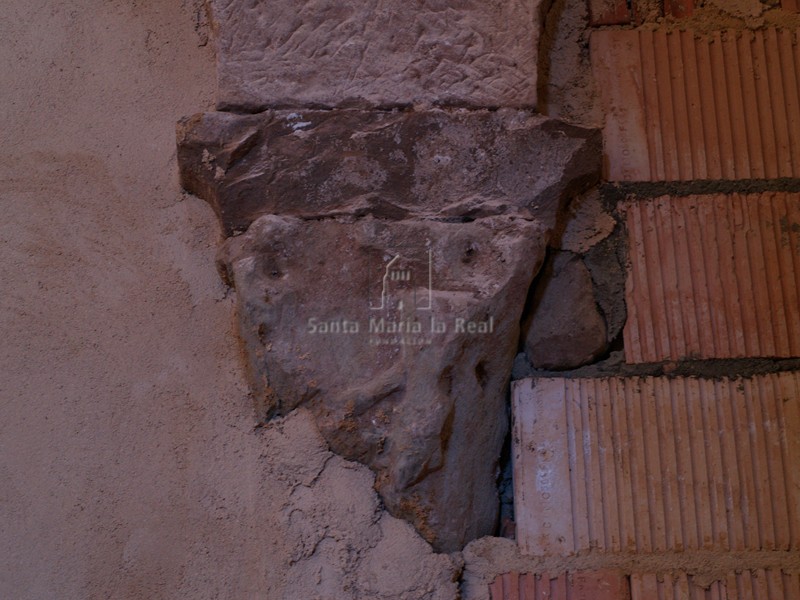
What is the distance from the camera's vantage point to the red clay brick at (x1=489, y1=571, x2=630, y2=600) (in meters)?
1.22

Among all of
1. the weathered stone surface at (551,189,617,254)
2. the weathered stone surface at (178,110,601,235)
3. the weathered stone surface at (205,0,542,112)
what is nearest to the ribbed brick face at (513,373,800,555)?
the weathered stone surface at (551,189,617,254)

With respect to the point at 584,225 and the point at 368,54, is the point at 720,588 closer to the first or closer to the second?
the point at 584,225

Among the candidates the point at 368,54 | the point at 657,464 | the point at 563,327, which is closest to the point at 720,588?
the point at 657,464

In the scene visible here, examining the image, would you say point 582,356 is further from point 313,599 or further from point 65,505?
point 65,505

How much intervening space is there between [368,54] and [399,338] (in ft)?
1.71

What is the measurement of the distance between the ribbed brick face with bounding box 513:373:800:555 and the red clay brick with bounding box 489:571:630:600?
0.05 metres

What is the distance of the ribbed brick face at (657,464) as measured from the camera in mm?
1247

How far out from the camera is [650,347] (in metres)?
1.33

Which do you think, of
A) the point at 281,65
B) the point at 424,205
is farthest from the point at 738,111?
the point at 281,65

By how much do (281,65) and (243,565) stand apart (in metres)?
0.88

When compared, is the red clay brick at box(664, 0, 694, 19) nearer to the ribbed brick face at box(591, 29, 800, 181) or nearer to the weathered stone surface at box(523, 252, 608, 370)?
the ribbed brick face at box(591, 29, 800, 181)

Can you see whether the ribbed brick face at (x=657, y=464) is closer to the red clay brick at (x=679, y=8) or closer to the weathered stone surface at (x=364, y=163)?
the weathered stone surface at (x=364, y=163)

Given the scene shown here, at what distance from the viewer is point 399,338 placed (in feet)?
3.97

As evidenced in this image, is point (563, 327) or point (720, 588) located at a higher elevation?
point (563, 327)
